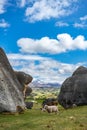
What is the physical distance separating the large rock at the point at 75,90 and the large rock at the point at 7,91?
45.0 feet

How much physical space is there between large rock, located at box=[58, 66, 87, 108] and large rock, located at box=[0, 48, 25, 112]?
45.0ft

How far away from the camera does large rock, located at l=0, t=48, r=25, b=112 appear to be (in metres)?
40.2

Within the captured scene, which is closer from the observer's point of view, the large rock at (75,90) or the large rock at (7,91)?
the large rock at (7,91)

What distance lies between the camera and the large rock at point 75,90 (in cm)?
5681

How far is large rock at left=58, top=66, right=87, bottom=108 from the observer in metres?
56.8

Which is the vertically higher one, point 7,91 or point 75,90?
point 75,90

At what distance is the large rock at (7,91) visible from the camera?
1581 inches

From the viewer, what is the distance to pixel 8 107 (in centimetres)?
4022

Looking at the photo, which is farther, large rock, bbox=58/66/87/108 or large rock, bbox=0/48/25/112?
large rock, bbox=58/66/87/108

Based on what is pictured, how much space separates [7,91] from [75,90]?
19233mm

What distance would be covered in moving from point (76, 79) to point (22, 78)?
53.5 feet

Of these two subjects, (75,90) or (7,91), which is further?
(75,90)

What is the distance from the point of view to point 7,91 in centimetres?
4231

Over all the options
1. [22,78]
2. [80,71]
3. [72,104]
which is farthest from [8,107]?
[22,78]
